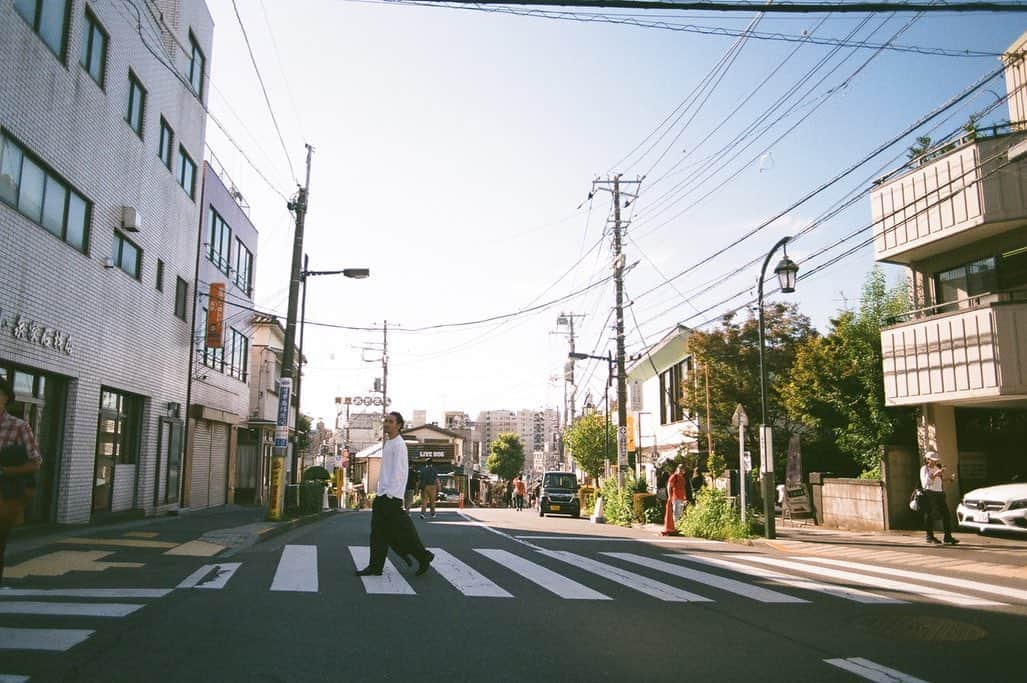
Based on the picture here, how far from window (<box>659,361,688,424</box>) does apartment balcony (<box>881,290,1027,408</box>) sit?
56.0 feet

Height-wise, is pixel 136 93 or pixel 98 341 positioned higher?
pixel 136 93

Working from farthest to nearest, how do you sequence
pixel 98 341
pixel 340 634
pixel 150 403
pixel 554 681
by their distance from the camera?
pixel 150 403 → pixel 98 341 → pixel 340 634 → pixel 554 681

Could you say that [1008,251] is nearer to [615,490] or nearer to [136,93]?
[615,490]

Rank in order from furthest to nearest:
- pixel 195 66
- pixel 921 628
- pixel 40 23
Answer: pixel 195 66, pixel 40 23, pixel 921 628

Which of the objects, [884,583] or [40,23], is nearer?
[884,583]

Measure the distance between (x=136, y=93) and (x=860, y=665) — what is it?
58.0 ft

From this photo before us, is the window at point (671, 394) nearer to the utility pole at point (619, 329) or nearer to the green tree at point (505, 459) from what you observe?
the utility pole at point (619, 329)

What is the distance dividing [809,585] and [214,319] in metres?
19.0

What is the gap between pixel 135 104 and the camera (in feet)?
55.4

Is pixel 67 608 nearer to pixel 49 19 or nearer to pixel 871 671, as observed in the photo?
pixel 871 671

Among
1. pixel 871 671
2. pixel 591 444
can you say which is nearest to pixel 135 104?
pixel 871 671

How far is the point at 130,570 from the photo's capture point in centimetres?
857

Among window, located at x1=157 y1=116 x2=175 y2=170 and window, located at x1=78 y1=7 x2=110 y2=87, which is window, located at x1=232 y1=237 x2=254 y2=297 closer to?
window, located at x1=157 y1=116 x2=175 y2=170

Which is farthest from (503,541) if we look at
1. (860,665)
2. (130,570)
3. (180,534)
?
(860,665)
